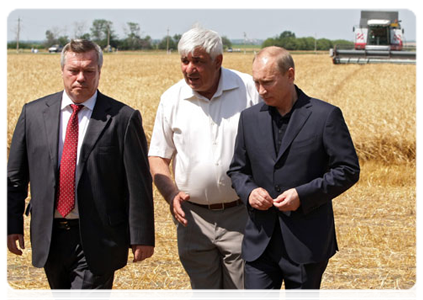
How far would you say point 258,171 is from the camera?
3.65 metres

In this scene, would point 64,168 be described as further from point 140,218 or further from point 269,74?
point 269,74

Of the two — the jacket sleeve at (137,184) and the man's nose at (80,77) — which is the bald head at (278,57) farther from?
the man's nose at (80,77)

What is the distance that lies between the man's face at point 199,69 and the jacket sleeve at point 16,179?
913mm

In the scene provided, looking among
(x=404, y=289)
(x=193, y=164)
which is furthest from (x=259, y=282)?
(x=404, y=289)

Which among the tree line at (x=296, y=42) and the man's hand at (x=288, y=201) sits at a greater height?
the tree line at (x=296, y=42)

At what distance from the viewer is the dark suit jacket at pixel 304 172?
3.48 metres

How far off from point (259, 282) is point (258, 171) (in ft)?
1.87

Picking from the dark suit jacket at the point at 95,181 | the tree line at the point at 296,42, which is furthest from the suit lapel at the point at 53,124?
the tree line at the point at 296,42

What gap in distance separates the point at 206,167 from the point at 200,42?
0.72 metres

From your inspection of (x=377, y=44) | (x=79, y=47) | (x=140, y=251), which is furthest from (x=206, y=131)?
(x=377, y=44)

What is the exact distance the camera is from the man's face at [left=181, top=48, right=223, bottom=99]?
389 centimetres

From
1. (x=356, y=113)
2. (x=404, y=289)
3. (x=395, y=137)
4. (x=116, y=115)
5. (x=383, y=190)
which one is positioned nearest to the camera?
(x=116, y=115)

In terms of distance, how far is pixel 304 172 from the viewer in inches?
139

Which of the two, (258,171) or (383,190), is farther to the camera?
(383,190)
